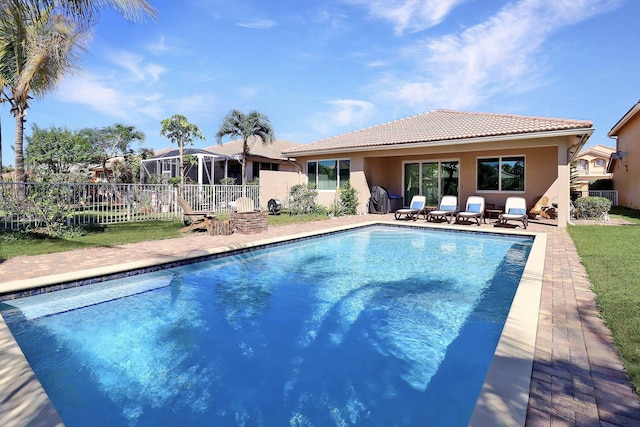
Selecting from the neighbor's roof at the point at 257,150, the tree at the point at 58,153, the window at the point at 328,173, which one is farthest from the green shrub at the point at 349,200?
the tree at the point at 58,153

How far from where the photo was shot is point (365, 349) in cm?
418

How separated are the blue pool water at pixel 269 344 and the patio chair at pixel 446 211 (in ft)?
21.1

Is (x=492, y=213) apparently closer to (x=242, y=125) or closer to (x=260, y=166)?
(x=242, y=125)

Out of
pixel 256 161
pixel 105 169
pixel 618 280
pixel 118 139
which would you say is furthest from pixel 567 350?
pixel 118 139

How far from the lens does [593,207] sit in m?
14.3

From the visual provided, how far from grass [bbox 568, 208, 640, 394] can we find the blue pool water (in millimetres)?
1183

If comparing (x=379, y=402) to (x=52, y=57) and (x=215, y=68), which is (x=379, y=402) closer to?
(x=52, y=57)

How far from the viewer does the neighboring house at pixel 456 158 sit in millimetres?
12461

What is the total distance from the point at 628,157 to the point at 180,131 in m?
26.8

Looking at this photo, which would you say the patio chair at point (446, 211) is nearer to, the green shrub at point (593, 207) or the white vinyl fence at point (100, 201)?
the green shrub at point (593, 207)

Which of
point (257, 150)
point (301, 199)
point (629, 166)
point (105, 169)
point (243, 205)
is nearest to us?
point (243, 205)

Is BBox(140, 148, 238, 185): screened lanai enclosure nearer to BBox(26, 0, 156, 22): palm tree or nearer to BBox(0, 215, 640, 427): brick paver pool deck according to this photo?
BBox(26, 0, 156, 22): palm tree

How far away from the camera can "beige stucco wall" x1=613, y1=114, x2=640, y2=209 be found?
20.1 m

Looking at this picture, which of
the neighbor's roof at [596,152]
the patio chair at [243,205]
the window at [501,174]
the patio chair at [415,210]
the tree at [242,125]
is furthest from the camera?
the neighbor's roof at [596,152]
